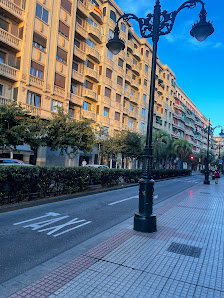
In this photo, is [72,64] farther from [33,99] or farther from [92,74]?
[33,99]

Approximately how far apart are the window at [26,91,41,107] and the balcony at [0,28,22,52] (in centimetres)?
405

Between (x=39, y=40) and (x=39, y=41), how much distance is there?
0.31 feet

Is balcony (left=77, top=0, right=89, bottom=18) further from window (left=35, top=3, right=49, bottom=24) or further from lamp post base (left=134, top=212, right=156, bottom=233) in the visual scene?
lamp post base (left=134, top=212, right=156, bottom=233)

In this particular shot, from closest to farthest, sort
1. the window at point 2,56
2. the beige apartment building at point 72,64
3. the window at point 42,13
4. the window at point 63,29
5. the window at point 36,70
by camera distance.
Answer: the window at point 2,56
the beige apartment building at point 72,64
the window at point 36,70
the window at point 42,13
the window at point 63,29

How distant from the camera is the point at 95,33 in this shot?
3031 centimetres

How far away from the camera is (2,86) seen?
20.7 metres

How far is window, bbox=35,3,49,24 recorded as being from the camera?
22.4 metres

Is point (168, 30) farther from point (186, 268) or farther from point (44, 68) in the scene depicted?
point (44, 68)

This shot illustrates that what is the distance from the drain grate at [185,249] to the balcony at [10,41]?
69.6 feet

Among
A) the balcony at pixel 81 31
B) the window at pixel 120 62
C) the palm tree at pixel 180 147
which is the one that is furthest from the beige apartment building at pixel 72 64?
the palm tree at pixel 180 147

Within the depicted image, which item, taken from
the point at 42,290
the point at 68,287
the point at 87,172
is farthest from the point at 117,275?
the point at 87,172

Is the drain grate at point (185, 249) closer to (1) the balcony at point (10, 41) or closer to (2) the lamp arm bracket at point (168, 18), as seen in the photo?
(2) the lamp arm bracket at point (168, 18)

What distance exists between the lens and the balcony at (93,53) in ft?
97.1

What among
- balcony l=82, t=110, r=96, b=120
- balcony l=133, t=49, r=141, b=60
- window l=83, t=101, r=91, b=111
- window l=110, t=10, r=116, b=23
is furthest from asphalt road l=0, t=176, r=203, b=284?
balcony l=133, t=49, r=141, b=60
